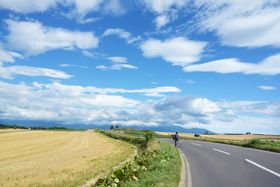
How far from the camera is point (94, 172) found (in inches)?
827

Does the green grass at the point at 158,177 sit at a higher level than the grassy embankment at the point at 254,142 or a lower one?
lower

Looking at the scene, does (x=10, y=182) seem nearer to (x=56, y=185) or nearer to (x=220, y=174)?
(x=56, y=185)

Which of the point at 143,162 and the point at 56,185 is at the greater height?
the point at 143,162

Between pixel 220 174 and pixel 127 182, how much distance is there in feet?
15.4

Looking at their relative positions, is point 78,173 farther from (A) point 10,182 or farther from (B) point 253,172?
(B) point 253,172

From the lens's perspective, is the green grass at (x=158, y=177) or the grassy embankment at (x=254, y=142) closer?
the green grass at (x=158, y=177)

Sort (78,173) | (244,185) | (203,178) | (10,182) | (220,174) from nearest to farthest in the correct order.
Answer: (244,185) < (203,178) < (220,174) < (10,182) < (78,173)

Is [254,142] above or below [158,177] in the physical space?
above

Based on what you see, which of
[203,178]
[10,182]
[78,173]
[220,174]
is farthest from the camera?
[78,173]

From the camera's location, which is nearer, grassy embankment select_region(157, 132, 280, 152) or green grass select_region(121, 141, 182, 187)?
green grass select_region(121, 141, 182, 187)

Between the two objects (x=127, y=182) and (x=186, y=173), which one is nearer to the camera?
(x=127, y=182)

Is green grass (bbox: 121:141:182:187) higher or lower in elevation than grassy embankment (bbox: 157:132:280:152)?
lower

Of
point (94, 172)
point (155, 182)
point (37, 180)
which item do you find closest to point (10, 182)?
point (37, 180)

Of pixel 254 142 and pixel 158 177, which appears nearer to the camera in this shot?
pixel 158 177
